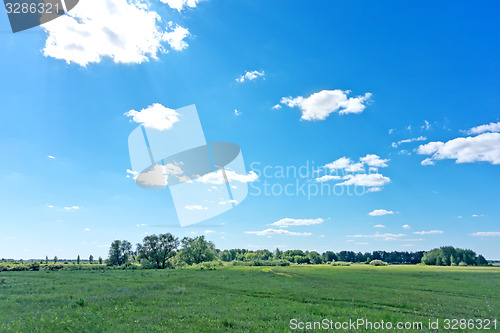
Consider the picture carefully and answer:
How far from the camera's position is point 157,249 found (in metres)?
121

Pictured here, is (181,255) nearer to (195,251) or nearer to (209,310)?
(195,251)

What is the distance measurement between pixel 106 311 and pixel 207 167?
772 inches

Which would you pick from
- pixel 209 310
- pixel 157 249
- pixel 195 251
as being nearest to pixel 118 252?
pixel 157 249

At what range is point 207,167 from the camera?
36.1 meters

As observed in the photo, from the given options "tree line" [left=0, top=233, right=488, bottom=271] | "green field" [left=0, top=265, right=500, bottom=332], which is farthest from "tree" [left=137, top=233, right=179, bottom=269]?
"green field" [left=0, top=265, right=500, bottom=332]

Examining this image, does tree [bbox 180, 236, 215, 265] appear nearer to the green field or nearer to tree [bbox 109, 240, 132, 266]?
tree [bbox 109, 240, 132, 266]

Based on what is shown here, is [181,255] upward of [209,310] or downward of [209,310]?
downward

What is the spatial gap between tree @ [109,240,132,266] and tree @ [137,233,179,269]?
12.1 meters

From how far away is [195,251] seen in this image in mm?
125375

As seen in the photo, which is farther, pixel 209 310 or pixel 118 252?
pixel 118 252

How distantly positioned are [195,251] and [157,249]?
55.4 feet

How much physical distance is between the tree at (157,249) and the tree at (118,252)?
475 inches

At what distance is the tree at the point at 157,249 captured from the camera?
120 metres

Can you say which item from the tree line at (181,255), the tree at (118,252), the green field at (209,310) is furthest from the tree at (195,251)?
the green field at (209,310)
